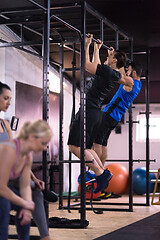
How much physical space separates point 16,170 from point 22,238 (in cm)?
51

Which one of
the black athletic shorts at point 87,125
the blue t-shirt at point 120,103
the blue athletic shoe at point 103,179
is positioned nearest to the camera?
the black athletic shorts at point 87,125

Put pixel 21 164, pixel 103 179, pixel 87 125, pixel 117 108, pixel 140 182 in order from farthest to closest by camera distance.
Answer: pixel 140 182, pixel 117 108, pixel 103 179, pixel 87 125, pixel 21 164

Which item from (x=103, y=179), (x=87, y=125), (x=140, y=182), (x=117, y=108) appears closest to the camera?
(x=87, y=125)

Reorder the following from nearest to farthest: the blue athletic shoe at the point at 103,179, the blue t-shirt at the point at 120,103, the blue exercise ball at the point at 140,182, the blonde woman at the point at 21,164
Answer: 1. the blonde woman at the point at 21,164
2. the blue athletic shoe at the point at 103,179
3. the blue t-shirt at the point at 120,103
4. the blue exercise ball at the point at 140,182

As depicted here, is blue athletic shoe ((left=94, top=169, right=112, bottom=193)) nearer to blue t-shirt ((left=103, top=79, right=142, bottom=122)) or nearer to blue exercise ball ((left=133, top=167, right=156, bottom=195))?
blue t-shirt ((left=103, top=79, right=142, bottom=122))

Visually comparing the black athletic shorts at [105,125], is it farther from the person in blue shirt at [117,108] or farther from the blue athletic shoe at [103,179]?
the blue athletic shoe at [103,179]

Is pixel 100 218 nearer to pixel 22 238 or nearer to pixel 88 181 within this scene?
pixel 88 181

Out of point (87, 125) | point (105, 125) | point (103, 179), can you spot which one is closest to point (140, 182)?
point (105, 125)

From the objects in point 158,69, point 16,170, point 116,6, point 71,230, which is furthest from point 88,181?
point 158,69

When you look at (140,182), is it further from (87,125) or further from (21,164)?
(21,164)

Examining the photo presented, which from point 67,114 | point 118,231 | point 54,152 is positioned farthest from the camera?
point 67,114

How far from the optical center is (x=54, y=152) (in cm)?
867

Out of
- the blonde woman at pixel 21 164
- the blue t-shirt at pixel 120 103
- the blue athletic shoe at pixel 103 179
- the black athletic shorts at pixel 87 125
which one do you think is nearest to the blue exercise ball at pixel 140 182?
the blue t-shirt at pixel 120 103

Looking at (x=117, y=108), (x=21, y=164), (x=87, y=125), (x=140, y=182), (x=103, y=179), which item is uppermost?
(x=117, y=108)
